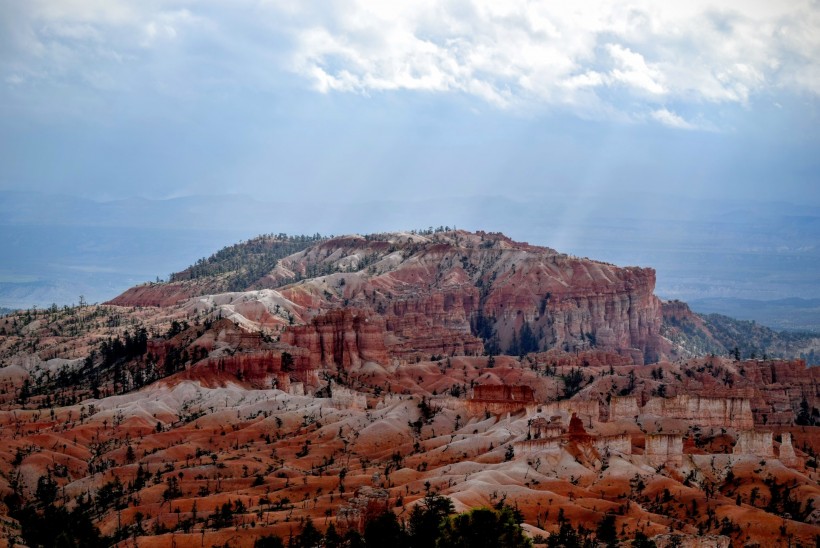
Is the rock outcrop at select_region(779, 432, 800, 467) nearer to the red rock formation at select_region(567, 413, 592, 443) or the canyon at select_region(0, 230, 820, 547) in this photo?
the canyon at select_region(0, 230, 820, 547)

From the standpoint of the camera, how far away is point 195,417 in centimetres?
15300

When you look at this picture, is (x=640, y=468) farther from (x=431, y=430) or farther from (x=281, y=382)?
(x=281, y=382)

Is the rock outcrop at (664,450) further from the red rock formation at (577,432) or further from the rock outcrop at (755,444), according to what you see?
the rock outcrop at (755,444)

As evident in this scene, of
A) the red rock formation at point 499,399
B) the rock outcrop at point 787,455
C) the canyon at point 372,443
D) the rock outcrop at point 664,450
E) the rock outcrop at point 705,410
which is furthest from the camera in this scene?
the red rock formation at point 499,399

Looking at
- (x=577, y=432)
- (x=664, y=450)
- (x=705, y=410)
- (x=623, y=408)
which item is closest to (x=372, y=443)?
(x=577, y=432)

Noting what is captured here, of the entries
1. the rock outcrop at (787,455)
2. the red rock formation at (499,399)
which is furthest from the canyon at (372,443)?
the red rock formation at (499,399)

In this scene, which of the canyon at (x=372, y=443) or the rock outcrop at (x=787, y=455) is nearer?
the canyon at (x=372, y=443)

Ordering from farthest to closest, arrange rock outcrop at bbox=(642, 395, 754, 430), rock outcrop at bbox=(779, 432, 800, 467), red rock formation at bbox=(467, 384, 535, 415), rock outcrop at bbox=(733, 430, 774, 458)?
red rock formation at bbox=(467, 384, 535, 415), rock outcrop at bbox=(642, 395, 754, 430), rock outcrop at bbox=(733, 430, 774, 458), rock outcrop at bbox=(779, 432, 800, 467)

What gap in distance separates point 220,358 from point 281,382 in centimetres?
810

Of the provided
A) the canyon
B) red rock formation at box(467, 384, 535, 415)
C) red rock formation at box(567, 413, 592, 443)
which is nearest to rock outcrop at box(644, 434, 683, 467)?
the canyon

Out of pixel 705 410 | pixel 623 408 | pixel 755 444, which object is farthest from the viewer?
pixel 623 408

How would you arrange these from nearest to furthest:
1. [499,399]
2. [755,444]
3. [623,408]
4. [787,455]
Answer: [787,455] → [755,444] → [623,408] → [499,399]

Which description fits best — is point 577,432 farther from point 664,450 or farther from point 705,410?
point 705,410

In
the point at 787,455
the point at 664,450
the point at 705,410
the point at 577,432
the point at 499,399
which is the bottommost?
the point at 787,455
